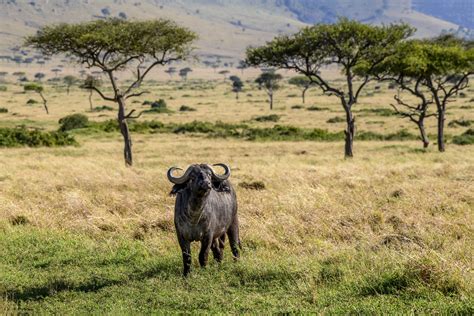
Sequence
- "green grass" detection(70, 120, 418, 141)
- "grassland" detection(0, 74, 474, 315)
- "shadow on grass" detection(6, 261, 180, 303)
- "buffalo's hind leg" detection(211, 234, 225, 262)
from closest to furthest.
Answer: "grassland" detection(0, 74, 474, 315) < "shadow on grass" detection(6, 261, 180, 303) < "buffalo's hind leg" detection(211, 234, 225, 262) < "green grass" detection(70, 120, 418, 141)

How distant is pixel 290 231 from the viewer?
392 inches

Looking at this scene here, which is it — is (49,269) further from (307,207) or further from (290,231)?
(307,207)

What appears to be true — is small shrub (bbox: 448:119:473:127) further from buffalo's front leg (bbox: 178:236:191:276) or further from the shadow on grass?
buffalo's front leg (bbox: 178:236:191:276)

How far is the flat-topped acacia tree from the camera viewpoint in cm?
2523

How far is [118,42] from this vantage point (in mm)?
25719

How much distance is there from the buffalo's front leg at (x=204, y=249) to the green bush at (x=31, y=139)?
2802 cm

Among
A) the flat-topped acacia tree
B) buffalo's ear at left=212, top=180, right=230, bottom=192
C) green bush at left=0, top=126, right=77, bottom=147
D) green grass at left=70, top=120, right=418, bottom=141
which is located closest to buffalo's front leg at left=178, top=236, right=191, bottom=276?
buffalo's ear at left=212, top=180, right=230, bottom=192

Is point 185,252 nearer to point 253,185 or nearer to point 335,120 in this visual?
point 253,185

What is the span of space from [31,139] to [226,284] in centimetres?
2985

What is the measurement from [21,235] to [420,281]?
744 centimetres

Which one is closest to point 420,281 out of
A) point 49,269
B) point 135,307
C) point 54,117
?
point 135,307

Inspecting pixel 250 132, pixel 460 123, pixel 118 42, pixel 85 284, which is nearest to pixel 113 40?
pixel 118 42

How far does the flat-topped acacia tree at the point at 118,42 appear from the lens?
2523 cm

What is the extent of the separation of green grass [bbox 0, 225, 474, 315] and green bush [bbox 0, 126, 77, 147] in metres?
25.8
